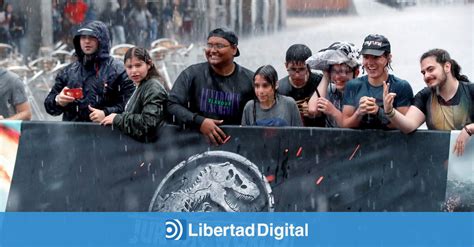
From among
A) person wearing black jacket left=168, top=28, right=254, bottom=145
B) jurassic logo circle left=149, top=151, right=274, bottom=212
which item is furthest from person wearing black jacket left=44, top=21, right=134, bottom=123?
jurassic logo circle left=149, top=151, right=274, bottom=212

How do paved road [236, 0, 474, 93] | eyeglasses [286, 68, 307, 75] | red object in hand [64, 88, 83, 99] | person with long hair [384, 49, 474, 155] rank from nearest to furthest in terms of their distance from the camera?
1. person with long hair [384, 49, 474, 155]
2. red object in hand [64, 88, 83, 99]
3. eyeglasses [286, 68, 307, 75]
4. paved road [236, 0, 474, 93]

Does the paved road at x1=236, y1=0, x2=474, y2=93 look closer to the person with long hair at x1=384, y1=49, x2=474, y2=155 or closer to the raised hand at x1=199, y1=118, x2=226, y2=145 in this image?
the person with long hair at x1=384, y1=49, x2=474, y2=155

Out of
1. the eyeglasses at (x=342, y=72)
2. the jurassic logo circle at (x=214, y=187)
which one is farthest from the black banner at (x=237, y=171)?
the eyeglasses at (x=342, y=72)

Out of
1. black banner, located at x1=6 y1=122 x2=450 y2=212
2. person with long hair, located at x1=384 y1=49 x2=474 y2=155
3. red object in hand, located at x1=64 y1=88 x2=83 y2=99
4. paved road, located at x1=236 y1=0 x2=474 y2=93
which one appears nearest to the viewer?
person with long hair, located at x1=384 y1=49 x2=474 y2=155

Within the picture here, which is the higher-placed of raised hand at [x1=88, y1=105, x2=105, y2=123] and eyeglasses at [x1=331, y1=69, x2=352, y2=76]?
eyeglasses at [x1=331, y1=69, x2=352, y2=76]

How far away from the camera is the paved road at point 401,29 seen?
50.3 ft

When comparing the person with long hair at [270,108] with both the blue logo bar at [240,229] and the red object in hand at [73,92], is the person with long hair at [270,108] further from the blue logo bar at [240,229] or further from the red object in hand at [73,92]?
the red object in hand at [73,92]

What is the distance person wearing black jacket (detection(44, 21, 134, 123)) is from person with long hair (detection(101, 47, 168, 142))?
1.09 ft

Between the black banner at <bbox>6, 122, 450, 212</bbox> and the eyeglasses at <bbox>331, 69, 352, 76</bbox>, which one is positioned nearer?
the black banner at <bbox>6, 122, 450, 212</bbox>

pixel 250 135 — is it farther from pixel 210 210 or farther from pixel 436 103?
pixel 436 103

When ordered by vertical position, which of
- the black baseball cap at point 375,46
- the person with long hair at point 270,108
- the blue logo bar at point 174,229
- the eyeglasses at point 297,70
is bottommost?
the blue logo bar at point 174,229

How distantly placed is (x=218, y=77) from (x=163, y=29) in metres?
9.34

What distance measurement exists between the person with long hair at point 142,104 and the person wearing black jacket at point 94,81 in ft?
1.09

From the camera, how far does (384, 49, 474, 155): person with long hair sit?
7.36 meters
